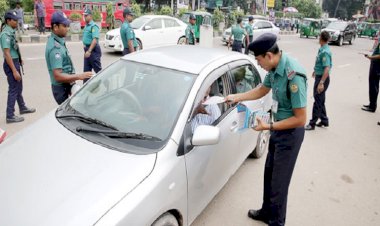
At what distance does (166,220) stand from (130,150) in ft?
1.77

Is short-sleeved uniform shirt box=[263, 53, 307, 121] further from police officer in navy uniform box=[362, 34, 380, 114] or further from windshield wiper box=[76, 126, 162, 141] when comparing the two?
police officer in navy uniform box=[362, 34, 380, 114]

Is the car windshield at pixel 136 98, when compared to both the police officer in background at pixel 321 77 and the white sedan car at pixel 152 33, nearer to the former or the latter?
the police officer in background at pixel 321 77

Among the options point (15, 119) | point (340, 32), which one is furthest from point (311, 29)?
point (15, 119)

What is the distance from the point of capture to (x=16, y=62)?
5.30 metres

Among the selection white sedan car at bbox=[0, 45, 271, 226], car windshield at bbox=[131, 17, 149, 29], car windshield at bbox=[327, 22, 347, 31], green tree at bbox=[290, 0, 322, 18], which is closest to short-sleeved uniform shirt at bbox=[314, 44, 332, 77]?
white sedan car at bbox=[0, 45, 271, 226]

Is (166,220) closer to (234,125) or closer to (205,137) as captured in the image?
(205,137)

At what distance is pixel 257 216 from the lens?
3186 mm

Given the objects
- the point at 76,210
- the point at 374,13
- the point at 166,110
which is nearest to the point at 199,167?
the point at 166,110

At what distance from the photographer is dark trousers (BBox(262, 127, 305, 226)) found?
258 cm

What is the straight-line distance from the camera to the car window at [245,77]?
340cm

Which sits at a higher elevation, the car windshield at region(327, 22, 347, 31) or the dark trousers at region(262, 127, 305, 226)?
the car windshield at region(327, 22, 347, 31)

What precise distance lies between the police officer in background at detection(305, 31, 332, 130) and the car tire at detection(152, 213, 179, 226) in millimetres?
4152

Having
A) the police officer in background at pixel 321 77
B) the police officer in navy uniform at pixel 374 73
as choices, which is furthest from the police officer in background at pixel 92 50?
the police officer in navy uniform at pixel 374 73

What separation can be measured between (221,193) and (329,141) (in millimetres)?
2729
